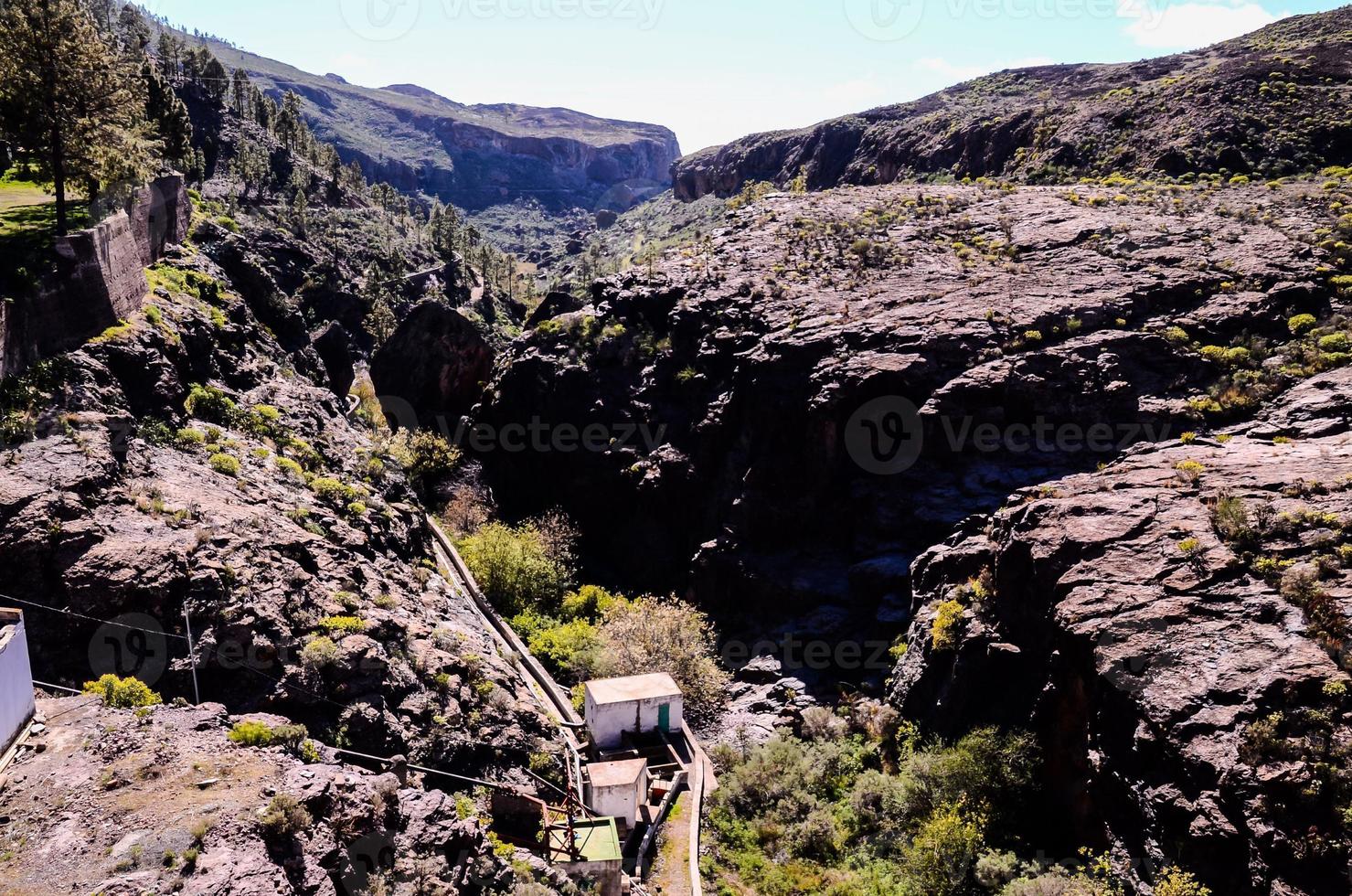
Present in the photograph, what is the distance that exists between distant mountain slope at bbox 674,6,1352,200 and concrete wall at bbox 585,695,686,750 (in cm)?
6124

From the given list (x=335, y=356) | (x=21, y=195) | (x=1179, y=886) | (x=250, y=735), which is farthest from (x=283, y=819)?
(x=335, y=356)

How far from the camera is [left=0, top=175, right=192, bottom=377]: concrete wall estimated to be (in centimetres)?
2450

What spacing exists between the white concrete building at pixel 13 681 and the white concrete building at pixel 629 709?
806 inches

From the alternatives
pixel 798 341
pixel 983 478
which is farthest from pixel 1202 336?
pixel 798 341

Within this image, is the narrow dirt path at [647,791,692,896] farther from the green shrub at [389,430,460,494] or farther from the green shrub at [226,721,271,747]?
the green shrub at [389,430,460,494]

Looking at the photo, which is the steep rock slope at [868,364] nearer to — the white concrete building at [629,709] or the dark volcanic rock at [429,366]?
the dark volcanic rock at [429,366]

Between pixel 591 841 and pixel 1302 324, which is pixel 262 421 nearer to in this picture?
pixel 591 841

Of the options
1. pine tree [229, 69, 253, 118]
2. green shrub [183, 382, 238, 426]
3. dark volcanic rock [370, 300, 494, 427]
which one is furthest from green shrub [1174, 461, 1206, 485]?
pine tree [229, 69, 253, 118]

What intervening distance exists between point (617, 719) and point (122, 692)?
63.4 feet

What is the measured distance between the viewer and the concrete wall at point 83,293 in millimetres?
24500

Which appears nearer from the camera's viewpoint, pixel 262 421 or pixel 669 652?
pixel 262 421

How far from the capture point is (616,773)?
1135 inches

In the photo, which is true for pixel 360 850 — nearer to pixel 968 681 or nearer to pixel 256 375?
pixel 968 681

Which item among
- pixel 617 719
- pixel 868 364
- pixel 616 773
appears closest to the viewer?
pixel 616 773
